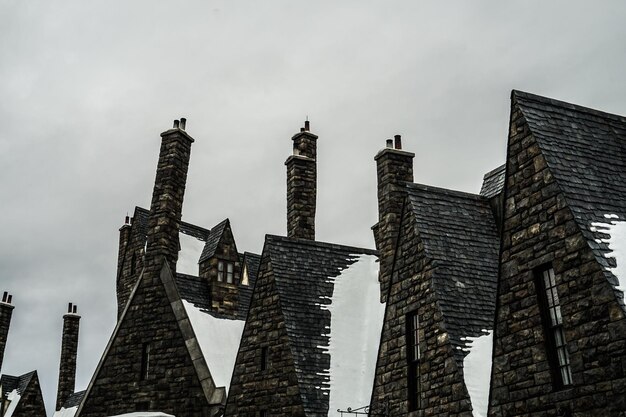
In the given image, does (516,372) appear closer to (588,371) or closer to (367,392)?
(588,371)

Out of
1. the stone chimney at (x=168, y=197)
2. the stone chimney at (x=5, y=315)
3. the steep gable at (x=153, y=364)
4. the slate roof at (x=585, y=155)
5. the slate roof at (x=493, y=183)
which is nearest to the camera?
the slate roof at (x=585, y=155)

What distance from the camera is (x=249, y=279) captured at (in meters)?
22.8

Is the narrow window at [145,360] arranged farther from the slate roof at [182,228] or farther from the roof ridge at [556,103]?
the roof ridge at [556,103]

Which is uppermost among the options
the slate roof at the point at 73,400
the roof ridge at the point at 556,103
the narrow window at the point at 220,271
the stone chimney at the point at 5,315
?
the stone chimney at the point at 5,315

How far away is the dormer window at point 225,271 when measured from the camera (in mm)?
19141

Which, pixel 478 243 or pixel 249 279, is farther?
pixel 249 279

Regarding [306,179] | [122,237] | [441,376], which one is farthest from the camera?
[122,237]

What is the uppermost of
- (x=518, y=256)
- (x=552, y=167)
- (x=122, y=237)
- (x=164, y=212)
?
(x=122, y=237)

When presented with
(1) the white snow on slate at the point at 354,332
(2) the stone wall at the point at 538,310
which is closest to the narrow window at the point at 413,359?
(2) the stone wall at the point at 538,310

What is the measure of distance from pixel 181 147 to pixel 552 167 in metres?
11.8

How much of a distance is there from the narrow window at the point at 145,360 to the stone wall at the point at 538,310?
9.57 metres

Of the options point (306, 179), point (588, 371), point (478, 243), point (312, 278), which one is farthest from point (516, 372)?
point (306, 179)

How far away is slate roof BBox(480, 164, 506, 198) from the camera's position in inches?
577

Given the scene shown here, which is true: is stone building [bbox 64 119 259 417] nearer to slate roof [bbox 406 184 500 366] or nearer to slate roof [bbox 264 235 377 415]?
slate roof [bbox 264 235 377 415]
